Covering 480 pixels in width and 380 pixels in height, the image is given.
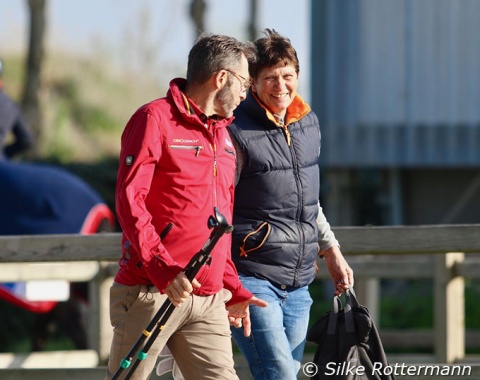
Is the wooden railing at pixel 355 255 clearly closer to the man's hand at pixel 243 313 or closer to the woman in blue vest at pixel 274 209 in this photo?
the woman in blue vest at pixel 274 209

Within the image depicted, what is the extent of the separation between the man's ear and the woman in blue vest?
38 centimetres

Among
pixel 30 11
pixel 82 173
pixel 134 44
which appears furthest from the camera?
pixel 134 44

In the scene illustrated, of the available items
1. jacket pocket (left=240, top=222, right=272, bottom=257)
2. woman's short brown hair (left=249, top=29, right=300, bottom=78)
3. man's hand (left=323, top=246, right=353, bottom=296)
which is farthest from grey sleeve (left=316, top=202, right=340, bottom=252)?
woman's short brown hair (left=249, top=29, right=300, bottom=78)

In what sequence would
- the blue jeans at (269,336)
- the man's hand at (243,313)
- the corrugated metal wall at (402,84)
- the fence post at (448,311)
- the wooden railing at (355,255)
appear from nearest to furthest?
1. the man's hand at (243,313)
2. the blue jeans at (269,336)
3. the wooden railing at (355,255)
4. the fence post at (448,311)
5. the corrugated metal wall at (402,84)

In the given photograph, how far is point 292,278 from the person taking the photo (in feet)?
15.7

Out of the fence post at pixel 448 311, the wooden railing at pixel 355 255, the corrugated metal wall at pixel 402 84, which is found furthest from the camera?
the corrugated metal wall at pixel 402 84

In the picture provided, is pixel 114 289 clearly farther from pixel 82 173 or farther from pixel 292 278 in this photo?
pixel 82 173

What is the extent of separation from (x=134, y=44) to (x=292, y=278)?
25795 mm

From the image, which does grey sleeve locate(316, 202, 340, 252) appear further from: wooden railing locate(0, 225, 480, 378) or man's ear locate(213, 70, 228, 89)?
man's ear locate(213, 70, 228, 89)

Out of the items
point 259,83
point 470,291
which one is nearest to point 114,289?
point 259,83

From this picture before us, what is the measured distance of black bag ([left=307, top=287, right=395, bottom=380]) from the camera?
4.72 metres

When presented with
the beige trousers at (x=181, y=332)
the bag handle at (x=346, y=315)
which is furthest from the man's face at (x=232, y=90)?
the bag handle at (x=346, y=315)

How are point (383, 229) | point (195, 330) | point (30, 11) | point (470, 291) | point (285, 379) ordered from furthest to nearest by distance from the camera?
point (30, 11) → point (470, 291) → point (383, 229) → point (285, 379) → point (195, 330)

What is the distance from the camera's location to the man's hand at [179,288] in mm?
4051
